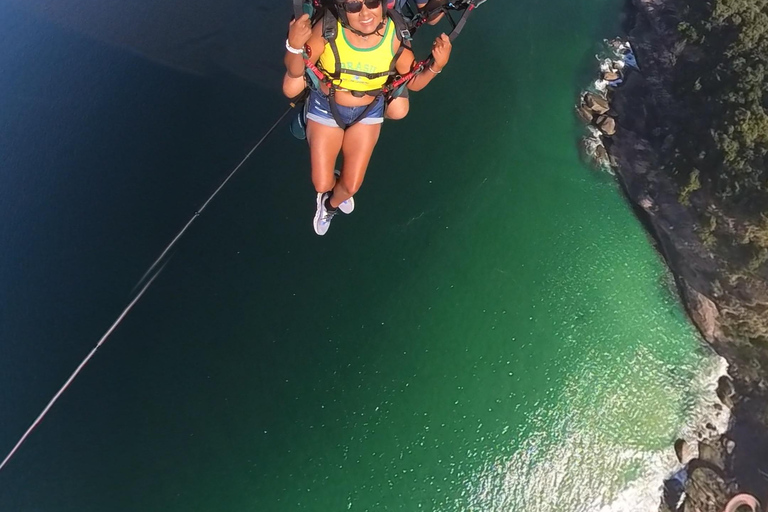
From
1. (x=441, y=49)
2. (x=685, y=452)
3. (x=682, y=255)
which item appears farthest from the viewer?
(x=682, y=255)

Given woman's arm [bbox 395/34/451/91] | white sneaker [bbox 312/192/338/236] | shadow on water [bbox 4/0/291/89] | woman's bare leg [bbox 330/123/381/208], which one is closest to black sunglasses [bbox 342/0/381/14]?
woman's arm [bbox 395/34/451/91]

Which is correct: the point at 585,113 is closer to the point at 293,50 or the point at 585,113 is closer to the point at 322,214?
the point at 322,214

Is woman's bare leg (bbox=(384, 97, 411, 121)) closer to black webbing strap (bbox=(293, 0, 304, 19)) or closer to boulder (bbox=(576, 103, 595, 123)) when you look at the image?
black webbing strap (bbox=(293, 0, 304, 19))

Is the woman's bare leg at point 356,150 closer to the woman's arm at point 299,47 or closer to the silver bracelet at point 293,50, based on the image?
the woman's arm at point 299,47

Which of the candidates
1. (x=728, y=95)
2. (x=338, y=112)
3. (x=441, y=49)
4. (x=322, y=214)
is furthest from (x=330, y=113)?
(x=728, y=95)

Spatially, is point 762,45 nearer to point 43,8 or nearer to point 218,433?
point 218,433

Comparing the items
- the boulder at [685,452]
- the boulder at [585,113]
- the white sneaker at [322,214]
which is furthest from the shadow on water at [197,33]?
the boulder at [685,452]
